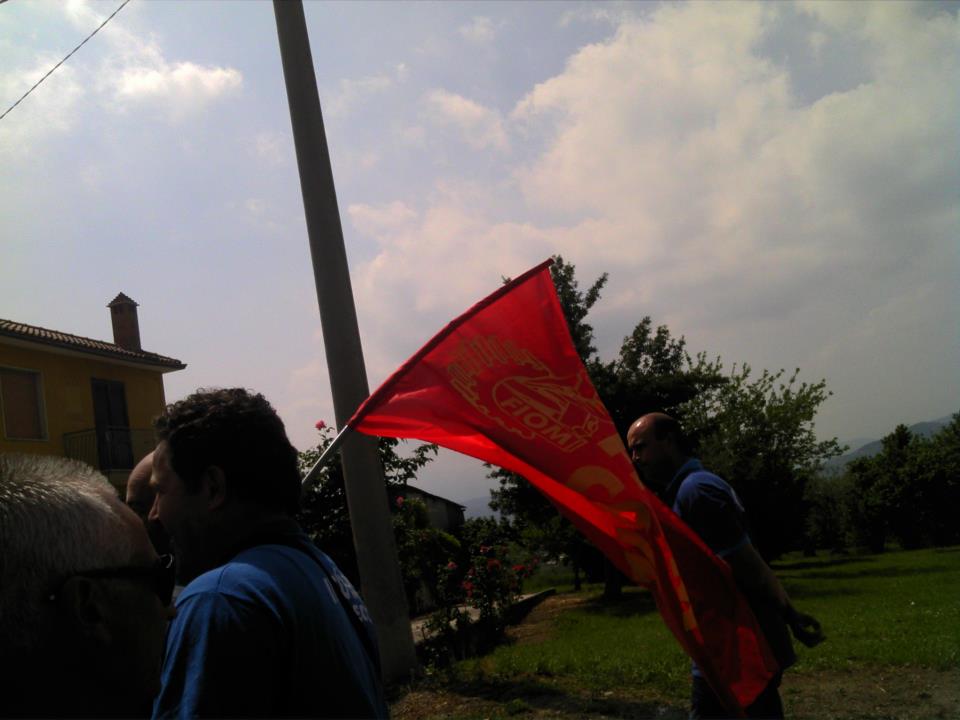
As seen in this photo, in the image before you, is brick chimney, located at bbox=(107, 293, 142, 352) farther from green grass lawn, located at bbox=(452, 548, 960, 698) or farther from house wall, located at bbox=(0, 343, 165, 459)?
green grass lawn, located at bbox=(452, 548, 960, 698)

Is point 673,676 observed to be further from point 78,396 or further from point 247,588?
point 78,396

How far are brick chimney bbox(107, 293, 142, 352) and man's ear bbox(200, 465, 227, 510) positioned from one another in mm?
25664

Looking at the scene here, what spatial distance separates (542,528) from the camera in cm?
2464

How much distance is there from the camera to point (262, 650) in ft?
5.46

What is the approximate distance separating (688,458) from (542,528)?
20805mm

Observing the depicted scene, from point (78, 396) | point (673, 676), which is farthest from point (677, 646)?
point (78, 396)

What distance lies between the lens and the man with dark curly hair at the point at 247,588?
1645 mm

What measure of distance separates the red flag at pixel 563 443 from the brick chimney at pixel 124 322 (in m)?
24.0

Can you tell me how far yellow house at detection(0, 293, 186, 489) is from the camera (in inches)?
776

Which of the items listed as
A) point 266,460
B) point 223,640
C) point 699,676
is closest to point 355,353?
point 699,676

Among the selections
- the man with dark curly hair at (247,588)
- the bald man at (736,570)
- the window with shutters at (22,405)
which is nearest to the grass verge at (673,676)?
the bald man at (736,570)

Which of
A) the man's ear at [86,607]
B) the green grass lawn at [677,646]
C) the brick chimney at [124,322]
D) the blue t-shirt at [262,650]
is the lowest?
the green grass lawn at [677,646]

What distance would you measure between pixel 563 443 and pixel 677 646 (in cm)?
728

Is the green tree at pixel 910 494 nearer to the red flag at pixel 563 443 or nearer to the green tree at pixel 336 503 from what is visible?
the green tree at pixel 336 503
